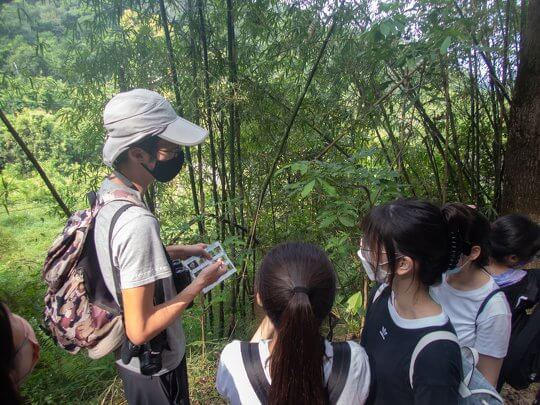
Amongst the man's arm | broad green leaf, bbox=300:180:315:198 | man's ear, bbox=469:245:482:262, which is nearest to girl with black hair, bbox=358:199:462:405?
man's ear, bbox=469:245:482:262

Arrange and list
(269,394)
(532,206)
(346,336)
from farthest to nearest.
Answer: (346,336), (532,206), (269,394)

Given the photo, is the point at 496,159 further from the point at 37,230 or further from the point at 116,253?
the point at 37,230

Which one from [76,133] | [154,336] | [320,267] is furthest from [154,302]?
[76,133]

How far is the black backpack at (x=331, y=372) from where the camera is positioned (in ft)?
3.05

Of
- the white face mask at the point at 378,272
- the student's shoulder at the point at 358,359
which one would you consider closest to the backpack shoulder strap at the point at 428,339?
→ the student's shoulder at the point at 358,359

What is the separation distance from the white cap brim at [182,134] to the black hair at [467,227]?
873 millimetres

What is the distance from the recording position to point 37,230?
831cm

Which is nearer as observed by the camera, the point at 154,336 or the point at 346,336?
the point at 154,336

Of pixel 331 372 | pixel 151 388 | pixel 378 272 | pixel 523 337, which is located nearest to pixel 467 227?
pixel 378 272

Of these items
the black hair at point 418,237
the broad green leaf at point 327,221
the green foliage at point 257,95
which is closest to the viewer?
the black hair at point 418,237

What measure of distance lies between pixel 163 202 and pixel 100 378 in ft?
4.63

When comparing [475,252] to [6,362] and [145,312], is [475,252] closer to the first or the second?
[145,312]

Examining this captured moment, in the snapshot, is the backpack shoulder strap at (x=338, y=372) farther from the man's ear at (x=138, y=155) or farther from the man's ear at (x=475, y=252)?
the man's ear at (x=138, y=155)

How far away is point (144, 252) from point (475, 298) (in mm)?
1096
